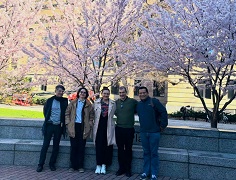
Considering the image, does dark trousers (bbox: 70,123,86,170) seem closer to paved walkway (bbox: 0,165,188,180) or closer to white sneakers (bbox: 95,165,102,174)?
paved walkway (bbox: 0,165,188,180)

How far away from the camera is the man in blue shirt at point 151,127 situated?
19.6 feet

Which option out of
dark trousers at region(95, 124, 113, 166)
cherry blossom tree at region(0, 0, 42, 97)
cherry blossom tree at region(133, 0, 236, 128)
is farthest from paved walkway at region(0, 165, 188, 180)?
cherry blossom tree at region(0, 0, 42, 97)

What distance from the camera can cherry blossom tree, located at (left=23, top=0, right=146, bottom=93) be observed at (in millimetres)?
9336

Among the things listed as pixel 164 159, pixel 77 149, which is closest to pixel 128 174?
pixel 164 159

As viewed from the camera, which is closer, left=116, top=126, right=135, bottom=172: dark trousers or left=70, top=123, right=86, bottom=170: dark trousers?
left=116, top=126, right=135, bottom=172: dark trousers

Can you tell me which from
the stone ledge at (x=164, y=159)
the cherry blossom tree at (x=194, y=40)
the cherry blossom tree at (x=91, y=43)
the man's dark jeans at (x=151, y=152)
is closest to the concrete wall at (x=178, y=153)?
the stone ledge at (x=164, y=159)

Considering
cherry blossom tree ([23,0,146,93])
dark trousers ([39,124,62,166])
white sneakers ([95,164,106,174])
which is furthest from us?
cherry blossom tree ([23,0,146,93])

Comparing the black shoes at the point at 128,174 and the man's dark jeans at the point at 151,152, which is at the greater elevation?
the man's dark jeans at the point at 151,152

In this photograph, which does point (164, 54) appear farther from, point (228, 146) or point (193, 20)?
point (228, 146)

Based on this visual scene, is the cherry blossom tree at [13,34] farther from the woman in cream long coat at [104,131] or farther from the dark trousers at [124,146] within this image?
the dark trousers at [124,146]

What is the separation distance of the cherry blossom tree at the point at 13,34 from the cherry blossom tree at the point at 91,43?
304cm

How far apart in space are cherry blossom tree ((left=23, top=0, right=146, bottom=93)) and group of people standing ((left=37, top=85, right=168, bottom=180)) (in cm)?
277

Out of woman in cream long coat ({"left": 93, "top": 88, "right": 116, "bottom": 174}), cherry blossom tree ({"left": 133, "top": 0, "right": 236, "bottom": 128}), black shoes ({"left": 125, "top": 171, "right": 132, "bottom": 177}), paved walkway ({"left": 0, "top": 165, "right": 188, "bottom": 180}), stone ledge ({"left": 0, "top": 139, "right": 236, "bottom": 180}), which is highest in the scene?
cherry blossom tree ({"left": 133, "top": 0, "right": 236, "bottom": 128})

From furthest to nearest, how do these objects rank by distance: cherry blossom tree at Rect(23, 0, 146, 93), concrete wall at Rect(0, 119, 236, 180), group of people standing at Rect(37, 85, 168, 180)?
cherry blossom tree at Rect(23, 0, 146, 93) → concrete wall at Rect(0, 119, 236, 180) → group of people standing at Rect(37, 85, 168, 180)
